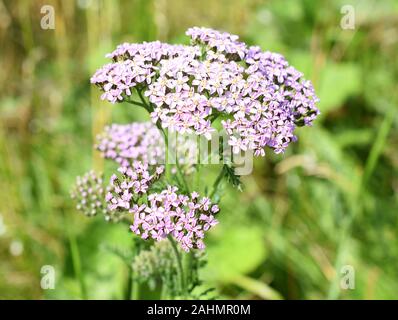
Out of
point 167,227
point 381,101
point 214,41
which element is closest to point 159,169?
point 167,227

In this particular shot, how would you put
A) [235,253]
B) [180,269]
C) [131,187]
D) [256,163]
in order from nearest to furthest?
[131,187], [180,269], [235,253], [256,163]

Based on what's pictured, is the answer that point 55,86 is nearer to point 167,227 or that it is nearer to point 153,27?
point 153,27

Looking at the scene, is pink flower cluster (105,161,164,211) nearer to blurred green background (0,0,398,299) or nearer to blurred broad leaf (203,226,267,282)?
blurred green background (0,0,398,299)

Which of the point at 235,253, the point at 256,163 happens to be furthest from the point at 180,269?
the point at 256,163

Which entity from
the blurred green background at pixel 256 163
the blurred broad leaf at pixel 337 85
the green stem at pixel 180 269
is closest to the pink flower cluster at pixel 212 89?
the green stem at pixel 180 269

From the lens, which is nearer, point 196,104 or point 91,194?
point 196,104

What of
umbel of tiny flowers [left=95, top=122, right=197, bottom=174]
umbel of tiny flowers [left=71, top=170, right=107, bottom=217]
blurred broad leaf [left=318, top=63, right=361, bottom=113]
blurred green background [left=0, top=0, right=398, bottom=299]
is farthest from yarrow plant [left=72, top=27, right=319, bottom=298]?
blurred broad leaf [left=318, top=63, right=361, bottom=113]

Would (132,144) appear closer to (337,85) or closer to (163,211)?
(163,211)
